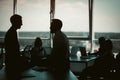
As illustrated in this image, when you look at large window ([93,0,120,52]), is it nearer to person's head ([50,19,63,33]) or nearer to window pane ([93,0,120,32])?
window pane ([93,0,120,32])

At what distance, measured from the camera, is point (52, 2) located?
9.11m

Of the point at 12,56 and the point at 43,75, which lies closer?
the point at 43,75

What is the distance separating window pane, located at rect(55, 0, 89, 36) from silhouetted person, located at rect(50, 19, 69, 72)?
5.07m

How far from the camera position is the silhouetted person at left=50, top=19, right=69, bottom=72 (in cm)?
361

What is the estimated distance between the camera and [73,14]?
361 inches

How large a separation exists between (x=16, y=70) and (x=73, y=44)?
5.45 meters

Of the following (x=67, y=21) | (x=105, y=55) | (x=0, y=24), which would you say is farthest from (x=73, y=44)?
(x=105, y=55)

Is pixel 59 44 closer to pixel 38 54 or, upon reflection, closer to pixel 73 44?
pixel 38 54

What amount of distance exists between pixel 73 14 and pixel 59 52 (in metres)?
5.58

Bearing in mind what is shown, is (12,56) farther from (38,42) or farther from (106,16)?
(106,16)

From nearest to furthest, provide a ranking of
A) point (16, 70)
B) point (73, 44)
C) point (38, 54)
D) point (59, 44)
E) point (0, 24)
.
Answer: point (16, 70) → point (59, 44) → point (38, 54) → point (73, 44) → point (0, 24)

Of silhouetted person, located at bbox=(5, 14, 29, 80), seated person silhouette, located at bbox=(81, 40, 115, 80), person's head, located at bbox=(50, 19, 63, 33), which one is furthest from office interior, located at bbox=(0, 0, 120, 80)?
silhouetted person, located at bbox=(5, 14, 29, 80)

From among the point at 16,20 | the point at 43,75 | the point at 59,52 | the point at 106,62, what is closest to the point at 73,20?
the point at 106,62

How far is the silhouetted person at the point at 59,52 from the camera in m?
3.61
